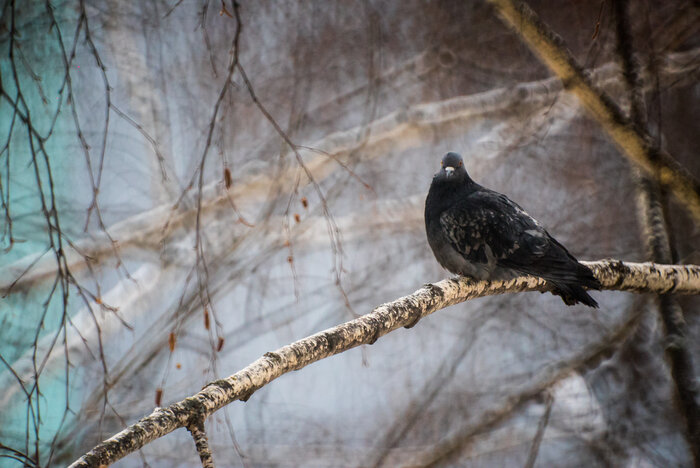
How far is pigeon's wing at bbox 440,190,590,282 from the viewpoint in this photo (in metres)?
1.99

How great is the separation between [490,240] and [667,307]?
2.02 feet

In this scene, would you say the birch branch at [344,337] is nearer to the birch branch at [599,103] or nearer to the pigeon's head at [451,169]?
the birch branch at [599,103]

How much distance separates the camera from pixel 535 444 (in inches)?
114

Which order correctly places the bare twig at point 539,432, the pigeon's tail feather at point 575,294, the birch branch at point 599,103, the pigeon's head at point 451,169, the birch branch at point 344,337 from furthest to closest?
the bare twig at point 539,432
the pigeon's head at point 451,169
the pigeon's tail feather at point 575,294
the birch branch at point 599,103
the birch branch at point 344,337

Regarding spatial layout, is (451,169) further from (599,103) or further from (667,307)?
(667,307)

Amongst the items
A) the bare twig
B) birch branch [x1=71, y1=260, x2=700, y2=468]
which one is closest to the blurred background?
the bare twig

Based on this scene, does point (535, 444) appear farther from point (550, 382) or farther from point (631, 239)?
point (631, 239)

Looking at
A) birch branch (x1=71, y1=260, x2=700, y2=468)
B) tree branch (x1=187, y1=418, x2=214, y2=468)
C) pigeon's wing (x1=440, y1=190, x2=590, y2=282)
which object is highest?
pigeon's wing (x1=440, y1=190, x2=590, y2=282)

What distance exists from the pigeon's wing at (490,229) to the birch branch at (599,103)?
0.41m

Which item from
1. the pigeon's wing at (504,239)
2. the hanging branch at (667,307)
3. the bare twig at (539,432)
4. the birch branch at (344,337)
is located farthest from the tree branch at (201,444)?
the bare twig at (539,432)

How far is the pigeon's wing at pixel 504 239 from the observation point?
1.99m

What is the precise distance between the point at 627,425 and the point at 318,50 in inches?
115

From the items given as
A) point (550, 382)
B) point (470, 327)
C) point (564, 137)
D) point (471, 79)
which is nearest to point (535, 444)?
point (550, 382)

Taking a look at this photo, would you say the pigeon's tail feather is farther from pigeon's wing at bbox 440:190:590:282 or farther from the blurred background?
the blurred background
